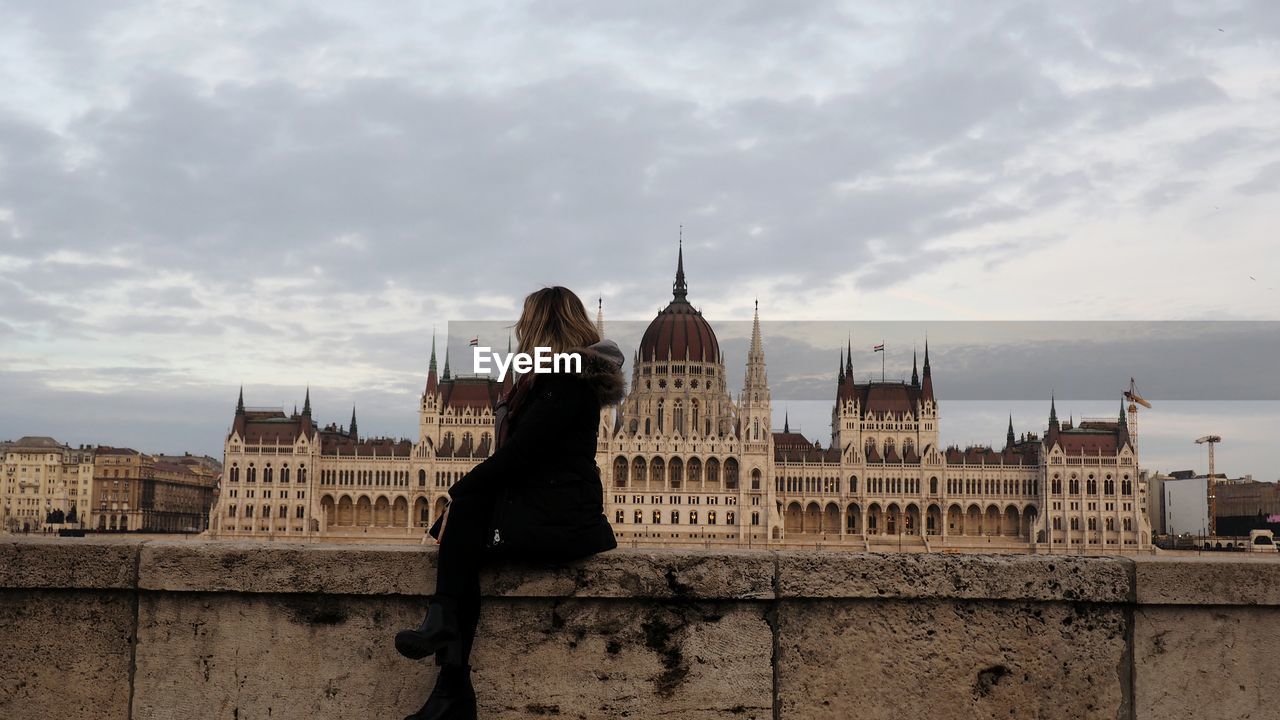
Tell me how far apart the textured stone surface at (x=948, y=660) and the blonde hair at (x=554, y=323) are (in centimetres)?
181

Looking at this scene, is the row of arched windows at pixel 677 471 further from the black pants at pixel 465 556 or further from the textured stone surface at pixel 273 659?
the black pants at pixel 465 556

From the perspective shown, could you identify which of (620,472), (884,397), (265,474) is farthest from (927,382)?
(265,474)

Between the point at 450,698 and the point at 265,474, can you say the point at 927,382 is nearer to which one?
the point at 265,474

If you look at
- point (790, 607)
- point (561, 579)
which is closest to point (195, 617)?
point (561, 579)

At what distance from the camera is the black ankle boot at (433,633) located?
567cm

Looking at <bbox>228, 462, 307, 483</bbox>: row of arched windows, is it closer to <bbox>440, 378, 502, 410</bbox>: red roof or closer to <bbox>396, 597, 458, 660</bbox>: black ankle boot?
<bbox>440, 378, 502, 410</bbox>: red roof

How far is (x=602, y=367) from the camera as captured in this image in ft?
20.2

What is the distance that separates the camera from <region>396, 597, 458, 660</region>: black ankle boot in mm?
5672

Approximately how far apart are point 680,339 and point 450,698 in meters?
113

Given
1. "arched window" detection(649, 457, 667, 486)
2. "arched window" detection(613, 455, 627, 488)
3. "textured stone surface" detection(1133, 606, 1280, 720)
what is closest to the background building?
"arched window" detection(613, 455, 627, 488)

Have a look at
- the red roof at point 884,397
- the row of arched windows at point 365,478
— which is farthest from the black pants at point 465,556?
the red roof at point 884,397

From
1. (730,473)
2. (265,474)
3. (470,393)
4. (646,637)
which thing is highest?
(470,393)

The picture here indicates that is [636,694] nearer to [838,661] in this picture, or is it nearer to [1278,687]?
[838,661]

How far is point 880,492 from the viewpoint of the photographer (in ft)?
367
